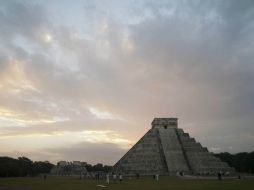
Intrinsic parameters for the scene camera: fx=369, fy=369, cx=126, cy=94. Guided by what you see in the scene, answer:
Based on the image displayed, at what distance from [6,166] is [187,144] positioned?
42467 mm

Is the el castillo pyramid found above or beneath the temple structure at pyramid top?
beneath

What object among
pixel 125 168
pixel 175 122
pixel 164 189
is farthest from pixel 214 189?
pixel 175 122

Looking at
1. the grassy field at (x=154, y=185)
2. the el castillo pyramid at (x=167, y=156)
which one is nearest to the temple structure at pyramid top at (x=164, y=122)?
the el castillo pyramid at (x=167, y=156)

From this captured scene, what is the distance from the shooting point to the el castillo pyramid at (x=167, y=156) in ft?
187

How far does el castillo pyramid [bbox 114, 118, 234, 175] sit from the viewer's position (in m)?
56.9

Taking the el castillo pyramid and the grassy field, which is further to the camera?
the el castillo pyramid

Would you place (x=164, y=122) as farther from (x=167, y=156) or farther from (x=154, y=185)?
(x=154, y=185)

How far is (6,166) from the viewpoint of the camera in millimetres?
82688

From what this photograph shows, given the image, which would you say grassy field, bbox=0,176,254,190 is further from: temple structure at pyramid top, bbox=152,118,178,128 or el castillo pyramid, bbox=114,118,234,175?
temple structure at pyramid top, bbox=152,118,178,128

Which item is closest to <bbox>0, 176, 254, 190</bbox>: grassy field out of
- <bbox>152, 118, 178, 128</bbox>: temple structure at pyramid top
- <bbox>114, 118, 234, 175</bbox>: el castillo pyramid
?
<bbox>114, 118, 234, 175</bbox>: el castillo pyramid

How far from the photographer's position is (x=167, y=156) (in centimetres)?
6094

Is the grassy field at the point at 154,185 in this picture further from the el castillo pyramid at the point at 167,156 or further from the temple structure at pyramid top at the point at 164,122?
the temple structure at pyramid top at the point at 164,122

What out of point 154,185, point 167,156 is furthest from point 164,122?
point 154,185

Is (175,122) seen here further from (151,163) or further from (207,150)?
(151,163)
